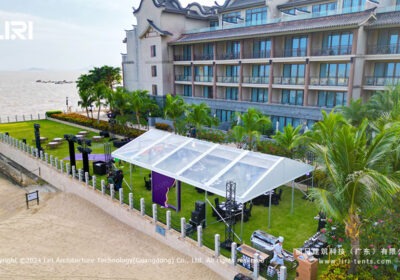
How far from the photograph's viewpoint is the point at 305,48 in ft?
107

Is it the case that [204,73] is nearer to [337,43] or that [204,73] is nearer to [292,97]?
[292,97]

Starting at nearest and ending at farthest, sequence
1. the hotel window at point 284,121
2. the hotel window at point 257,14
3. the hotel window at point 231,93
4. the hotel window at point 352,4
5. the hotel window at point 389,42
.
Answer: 1. the hotel window at point 389,42
2. the hotel window at point 352,4
3. the hotel window at point 284,121
4. the hotel window at point 231,93
5. the hotel window at point 257,14

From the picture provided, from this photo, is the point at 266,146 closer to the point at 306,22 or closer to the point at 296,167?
the point at 296,167

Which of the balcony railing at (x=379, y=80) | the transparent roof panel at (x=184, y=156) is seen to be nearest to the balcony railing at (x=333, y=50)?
the balcony railing at (x=379, y=80)

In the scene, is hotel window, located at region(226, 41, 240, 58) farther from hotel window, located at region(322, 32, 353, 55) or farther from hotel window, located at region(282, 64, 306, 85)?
hotel window, located at region(322, 32, 353, 55)

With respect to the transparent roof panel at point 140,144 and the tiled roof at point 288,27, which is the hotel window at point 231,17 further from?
the transparent roof panel at point 140,144

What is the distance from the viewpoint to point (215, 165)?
1520cm

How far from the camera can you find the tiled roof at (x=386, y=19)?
1052 inches

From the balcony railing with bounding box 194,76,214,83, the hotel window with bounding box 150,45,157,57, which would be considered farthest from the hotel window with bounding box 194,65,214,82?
the hotel window with bounding box 150,45,157,57

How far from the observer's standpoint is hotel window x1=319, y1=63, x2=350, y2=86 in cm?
3039

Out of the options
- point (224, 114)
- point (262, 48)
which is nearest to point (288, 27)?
point (262, 48)

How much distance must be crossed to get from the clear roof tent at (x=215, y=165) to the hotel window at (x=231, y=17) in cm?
3154

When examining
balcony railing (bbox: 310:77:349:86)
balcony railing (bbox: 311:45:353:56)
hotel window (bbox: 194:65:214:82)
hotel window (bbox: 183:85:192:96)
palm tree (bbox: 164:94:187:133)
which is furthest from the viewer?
hotel window (bbox: 183:85:192:96)

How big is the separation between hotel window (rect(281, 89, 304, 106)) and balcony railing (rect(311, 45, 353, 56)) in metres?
4.40
